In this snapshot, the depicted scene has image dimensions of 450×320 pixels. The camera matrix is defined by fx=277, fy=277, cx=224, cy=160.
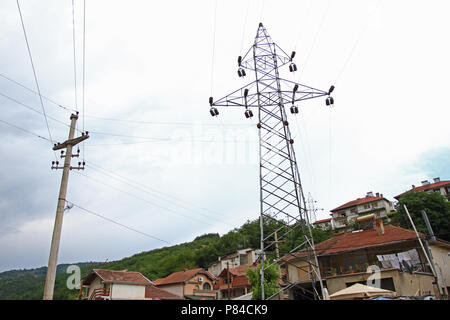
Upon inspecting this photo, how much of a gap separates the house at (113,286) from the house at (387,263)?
17.5 meters

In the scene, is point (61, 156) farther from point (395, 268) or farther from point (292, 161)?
point (395, 268)

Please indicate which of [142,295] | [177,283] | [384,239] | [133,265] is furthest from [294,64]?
[133,265]

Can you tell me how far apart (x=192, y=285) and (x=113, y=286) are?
1464 cm

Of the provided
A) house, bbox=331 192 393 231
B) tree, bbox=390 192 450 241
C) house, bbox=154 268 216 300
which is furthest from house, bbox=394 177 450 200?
house, bbox=154 268 216 300

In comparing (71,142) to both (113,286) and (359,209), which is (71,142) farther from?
(359,209)

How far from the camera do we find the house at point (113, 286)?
28641 mm

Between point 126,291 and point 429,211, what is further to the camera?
point 429,211

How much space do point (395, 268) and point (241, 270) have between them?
3003 cm

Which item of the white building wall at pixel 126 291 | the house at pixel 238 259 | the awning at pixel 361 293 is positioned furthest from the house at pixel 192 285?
the awning at pixel 361 293

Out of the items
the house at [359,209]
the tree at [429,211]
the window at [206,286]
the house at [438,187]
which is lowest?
the window at [206,286]

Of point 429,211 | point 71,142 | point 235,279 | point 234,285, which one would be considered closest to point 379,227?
point 429,211

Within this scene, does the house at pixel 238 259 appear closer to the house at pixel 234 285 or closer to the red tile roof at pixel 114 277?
the house at pixel 234 285

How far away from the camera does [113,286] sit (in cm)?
2900
